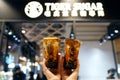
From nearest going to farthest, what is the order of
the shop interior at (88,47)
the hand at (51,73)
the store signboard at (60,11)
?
the hand at (51,73) → the store signboard at (60,11) → the shop interior at (88,47)

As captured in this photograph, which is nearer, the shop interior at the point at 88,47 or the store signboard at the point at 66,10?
the store signboard at the point at 66,10

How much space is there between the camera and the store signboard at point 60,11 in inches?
133

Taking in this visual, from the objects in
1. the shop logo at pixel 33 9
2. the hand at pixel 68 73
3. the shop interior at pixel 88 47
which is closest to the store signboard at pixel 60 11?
the shop logo at pixel 33 9

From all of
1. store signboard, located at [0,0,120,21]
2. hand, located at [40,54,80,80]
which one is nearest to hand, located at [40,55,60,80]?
hand, located at [40,54,80,80]

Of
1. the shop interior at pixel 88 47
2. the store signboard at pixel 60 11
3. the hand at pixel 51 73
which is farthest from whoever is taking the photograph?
the shop interior at pixel 88 47

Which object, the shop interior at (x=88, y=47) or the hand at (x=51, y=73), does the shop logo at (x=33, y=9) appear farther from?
the hand at (x=51, y=73)

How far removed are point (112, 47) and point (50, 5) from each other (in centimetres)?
407

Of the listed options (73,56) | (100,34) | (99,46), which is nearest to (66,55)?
(73,56)

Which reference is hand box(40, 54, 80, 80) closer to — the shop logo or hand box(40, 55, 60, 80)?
hand box(40, 55, 60, 80)

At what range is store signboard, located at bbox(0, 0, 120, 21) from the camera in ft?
11.1

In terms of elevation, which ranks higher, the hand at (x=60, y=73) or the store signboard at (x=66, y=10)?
the store signboard at (x=66, y=10)

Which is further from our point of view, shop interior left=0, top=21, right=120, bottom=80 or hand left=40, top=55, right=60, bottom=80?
shop interior left=0, top=21, right=120, bottom=80

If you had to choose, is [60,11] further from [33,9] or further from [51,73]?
[51,73]

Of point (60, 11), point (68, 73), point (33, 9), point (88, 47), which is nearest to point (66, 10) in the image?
point (60, 11)
